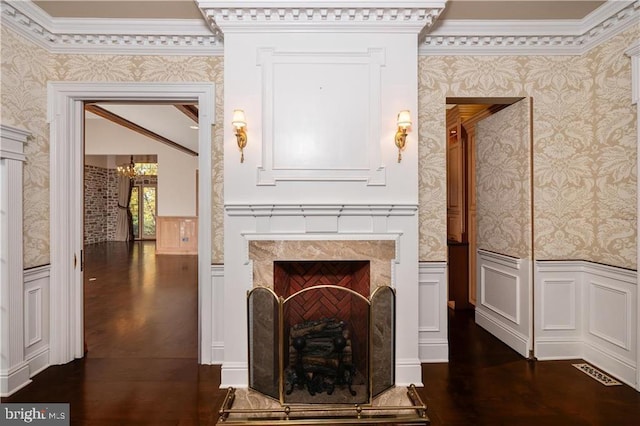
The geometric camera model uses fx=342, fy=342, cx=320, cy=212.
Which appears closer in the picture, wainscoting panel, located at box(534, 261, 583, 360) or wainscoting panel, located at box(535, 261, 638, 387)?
wainscoting panel, located at box(535, 261, 638, 387)

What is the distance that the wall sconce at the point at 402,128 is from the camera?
2410 millimetres

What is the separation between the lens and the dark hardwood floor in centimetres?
222

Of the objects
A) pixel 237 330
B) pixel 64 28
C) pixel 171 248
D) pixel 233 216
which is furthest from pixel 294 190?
pixel 171 248

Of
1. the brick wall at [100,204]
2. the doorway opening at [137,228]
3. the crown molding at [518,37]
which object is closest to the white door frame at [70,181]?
the doorway opening at [137,228]

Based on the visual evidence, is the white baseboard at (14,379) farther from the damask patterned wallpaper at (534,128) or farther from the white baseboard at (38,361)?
the damask patterned wallpaper at (534,128)

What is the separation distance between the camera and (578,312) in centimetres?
300

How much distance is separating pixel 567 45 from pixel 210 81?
10.2ft

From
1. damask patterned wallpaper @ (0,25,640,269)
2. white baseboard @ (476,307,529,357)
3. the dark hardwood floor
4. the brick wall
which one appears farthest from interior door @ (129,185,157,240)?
white baseboard @ (476,307,529,357)

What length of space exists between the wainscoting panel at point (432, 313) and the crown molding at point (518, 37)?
6.23 feet

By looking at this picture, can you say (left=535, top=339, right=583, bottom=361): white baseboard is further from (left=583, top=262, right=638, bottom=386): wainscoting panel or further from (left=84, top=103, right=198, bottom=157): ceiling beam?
(left=84, top=103, right=198, bottom=157): ceiling beam

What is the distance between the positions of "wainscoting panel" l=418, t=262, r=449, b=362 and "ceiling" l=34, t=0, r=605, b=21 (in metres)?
2.07

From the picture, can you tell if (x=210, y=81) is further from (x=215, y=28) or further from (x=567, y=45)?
(x=567, y=45)

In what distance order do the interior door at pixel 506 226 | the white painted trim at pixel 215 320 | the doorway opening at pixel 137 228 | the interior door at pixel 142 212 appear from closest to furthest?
the white painted trim at pixel 215 320
the interior door at pixel 506 226
the doorway opening at pixel 137 228
the interior door at pixel 142 212

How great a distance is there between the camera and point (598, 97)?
2.84 metres
